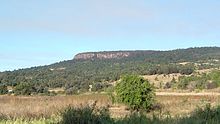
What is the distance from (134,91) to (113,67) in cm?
8952

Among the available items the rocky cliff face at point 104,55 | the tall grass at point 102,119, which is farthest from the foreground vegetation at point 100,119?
the rocky cliff face at point 104,55

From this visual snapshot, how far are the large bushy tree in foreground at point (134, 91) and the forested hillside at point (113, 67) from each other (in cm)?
6113

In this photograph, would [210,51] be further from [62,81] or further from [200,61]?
[62,81]

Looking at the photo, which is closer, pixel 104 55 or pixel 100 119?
pixel 100 119

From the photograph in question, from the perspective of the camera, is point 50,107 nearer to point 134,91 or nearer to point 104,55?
point 134,91

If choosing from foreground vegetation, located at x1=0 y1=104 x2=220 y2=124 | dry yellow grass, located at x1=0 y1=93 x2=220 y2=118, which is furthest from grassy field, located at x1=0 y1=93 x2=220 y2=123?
foreground vegetation, located at x1=0 y1=104 x2=220 y2=124

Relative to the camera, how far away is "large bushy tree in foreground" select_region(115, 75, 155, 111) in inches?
1817

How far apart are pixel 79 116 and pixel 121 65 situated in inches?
4996

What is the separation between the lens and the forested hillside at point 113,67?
119125 millimetres

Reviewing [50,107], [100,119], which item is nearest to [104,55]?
[50,107]

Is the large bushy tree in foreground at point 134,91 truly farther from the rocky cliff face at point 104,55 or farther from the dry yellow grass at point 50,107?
the rocky cliff face at point 104,55

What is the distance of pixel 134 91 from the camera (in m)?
47.6

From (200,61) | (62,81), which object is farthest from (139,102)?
(200,61)

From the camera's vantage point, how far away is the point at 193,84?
107438 millimetres
